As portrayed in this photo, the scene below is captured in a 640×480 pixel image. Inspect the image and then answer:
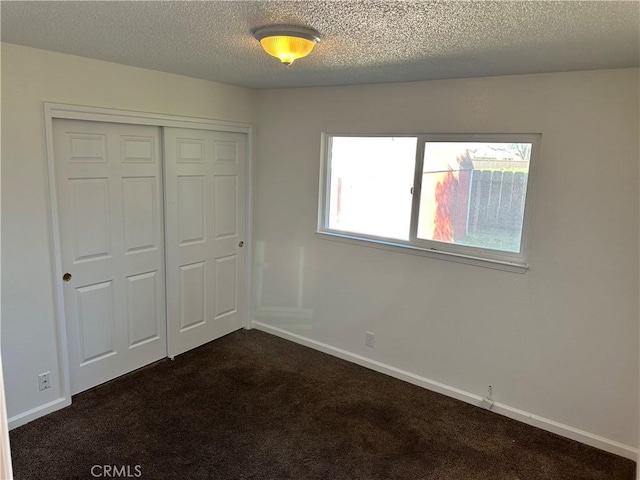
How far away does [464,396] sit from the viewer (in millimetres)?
3203

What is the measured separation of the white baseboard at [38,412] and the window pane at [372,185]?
7.73 ft

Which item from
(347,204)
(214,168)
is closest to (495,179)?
(347,204)

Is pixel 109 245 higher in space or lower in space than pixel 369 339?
higher

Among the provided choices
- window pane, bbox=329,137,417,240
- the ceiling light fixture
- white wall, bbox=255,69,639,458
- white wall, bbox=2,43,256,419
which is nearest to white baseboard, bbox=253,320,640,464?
white wall, bbox=255,69,639,458

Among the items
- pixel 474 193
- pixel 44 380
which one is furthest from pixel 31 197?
pixel 474 193

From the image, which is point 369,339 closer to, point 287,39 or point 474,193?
point 474,193

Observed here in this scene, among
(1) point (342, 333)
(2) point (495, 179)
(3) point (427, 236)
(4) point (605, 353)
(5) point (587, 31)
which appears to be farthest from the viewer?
(1) point (342, 333)

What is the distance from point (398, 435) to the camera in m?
2.79

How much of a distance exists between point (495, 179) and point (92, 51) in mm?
2644

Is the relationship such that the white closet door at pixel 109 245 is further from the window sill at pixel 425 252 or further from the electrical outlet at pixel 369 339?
the electrical outlet at pixel 369 339

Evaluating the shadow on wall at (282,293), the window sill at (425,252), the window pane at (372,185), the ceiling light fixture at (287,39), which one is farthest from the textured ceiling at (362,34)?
the shadow on wall at (282,293)

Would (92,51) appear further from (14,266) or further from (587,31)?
(587,31)

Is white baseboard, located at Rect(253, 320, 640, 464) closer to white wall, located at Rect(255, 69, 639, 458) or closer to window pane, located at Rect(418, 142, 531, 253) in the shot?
white wall, located at Rect(255, 69, 639, 458)

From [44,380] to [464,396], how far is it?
289 centimetres
